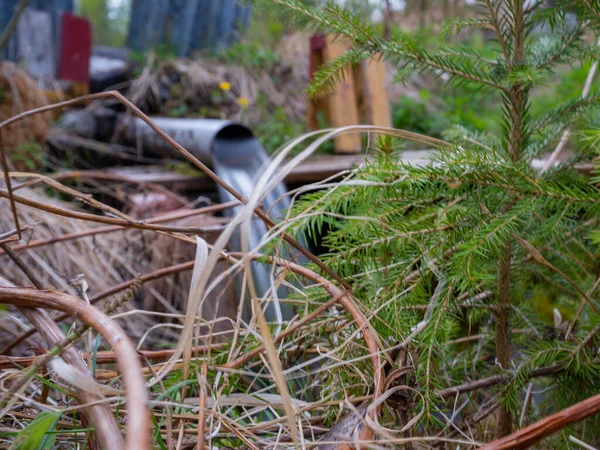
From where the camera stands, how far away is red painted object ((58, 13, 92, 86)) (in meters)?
4.27

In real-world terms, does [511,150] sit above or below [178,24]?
below

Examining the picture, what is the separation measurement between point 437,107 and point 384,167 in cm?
406

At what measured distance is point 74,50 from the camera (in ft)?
14.1

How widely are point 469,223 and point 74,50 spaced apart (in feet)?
13.7

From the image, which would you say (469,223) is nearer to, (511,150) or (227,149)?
(511,150)

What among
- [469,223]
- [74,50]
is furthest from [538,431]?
[74,50]

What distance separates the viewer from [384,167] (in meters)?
0.84

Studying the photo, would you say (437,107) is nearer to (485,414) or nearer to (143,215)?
(143,215)

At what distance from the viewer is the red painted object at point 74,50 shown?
4.27 m

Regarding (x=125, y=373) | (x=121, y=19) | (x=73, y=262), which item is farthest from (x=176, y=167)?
(x=121, y=19)

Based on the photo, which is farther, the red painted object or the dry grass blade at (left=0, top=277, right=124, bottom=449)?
the red painted object

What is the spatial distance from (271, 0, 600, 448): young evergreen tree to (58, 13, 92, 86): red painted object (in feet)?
12.2

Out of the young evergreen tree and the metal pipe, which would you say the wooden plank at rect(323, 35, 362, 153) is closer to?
the metal pipe

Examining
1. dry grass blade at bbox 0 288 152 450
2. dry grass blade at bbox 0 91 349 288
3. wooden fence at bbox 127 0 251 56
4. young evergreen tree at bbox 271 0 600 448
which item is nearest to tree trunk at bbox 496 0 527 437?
young evergreen tree at bbox 271 0 600 448
